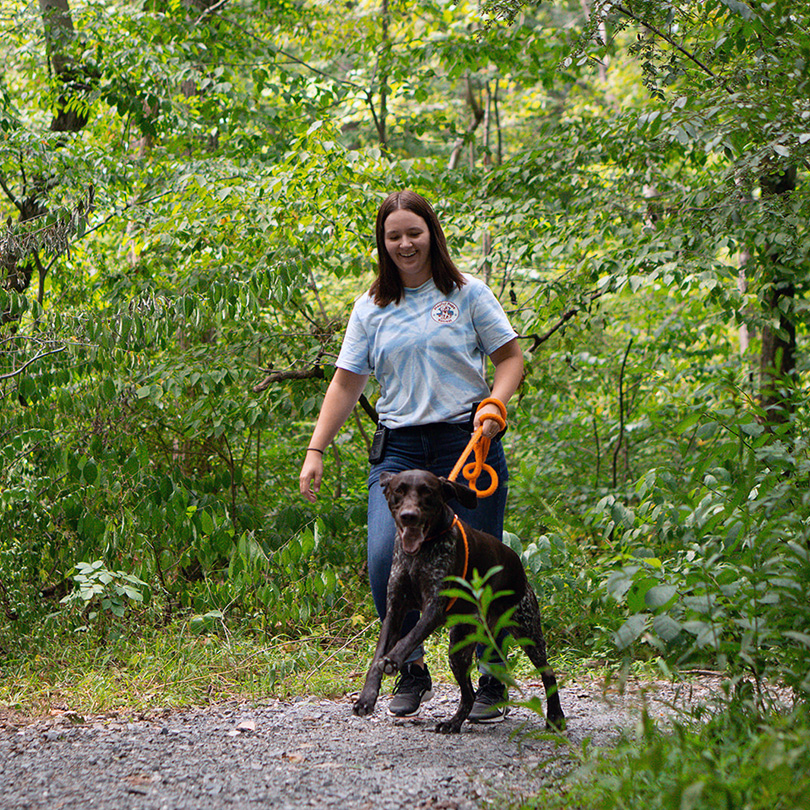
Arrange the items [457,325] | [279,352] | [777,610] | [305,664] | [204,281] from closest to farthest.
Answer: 1. [777,610]
2. [457,325]
3. [305,664]
4. [204,281]
5. [279,352]

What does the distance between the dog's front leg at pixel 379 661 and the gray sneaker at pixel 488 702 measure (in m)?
0.61

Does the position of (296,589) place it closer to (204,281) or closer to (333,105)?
(204,281)

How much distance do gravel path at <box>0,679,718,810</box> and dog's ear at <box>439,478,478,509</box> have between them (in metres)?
0.84

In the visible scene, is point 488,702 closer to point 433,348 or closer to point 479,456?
point 479,456

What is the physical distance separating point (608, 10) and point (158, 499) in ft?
12.1

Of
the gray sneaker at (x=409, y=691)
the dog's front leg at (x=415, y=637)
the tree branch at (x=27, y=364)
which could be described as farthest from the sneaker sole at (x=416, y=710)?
the tree branch at (x=27, y=364)

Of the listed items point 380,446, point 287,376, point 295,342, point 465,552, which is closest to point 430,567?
point 465,552

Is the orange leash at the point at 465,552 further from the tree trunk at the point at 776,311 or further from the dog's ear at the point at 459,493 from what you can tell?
the tree trunk at the point at 776,311

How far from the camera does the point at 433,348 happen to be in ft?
11.3

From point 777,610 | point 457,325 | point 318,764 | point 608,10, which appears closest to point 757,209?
point 608,10

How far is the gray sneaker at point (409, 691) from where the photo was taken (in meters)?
3.57

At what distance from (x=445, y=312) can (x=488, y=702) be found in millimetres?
1669

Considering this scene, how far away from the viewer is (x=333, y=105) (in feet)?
29.5

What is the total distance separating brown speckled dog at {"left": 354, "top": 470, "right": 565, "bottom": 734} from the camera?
119 inches
